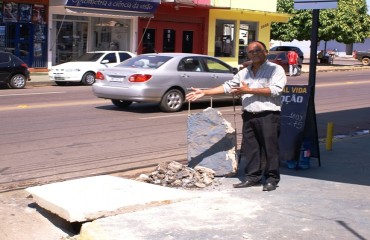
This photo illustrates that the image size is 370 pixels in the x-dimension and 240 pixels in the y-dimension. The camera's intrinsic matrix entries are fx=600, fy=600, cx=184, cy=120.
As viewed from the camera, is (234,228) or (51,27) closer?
(234,228)

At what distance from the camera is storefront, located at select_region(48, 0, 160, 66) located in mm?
30219

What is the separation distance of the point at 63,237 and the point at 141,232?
1.00 metres

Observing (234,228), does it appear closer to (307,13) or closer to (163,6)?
(163,6)

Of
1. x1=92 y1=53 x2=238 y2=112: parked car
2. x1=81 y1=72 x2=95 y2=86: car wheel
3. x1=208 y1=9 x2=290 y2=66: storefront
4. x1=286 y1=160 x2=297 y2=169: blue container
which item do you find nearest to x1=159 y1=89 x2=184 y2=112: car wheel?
x1=92 y1=53 x2=238 y2=112: parked car

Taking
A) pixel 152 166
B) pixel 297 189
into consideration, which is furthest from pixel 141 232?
pixel 152 166

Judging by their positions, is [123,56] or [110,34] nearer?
[123,56]

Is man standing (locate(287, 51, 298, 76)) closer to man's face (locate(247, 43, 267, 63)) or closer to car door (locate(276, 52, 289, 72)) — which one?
car door (locate(276, 52, 289, 72))

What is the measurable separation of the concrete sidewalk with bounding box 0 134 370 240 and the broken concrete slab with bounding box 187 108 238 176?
0.22 metres

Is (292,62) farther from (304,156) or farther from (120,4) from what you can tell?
(304,156)

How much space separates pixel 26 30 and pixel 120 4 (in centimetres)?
510

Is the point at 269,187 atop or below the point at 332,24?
below

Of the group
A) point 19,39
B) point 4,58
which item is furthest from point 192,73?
point 19,39

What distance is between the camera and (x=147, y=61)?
617 inches

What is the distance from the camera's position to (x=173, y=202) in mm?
6734
